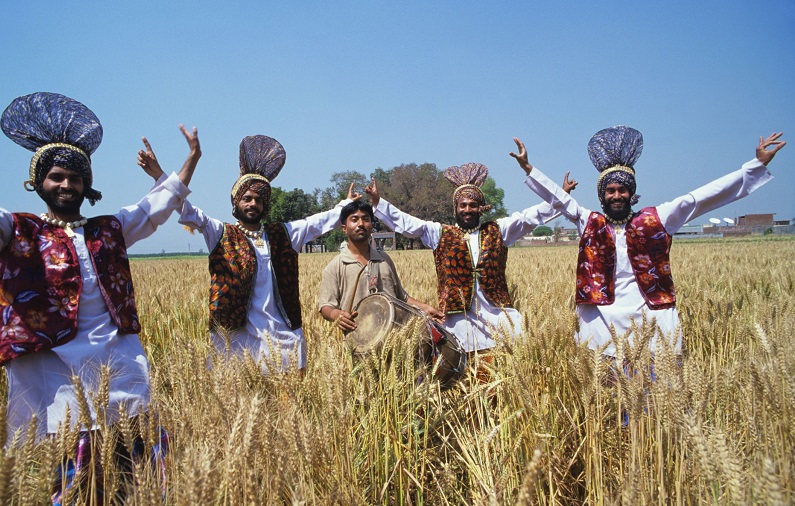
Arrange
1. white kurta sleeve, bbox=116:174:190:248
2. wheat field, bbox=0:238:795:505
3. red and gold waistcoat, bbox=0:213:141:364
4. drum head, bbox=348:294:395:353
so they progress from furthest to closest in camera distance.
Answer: drum head, bbox=348:294:395:353 → white kurta sleeve, bbox=116:174:190:248 → red and gold waistcoat, bbox=0:213:141:364 → wheat field, bbox=0:238:795:505

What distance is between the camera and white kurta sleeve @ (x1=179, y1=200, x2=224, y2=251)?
271cm

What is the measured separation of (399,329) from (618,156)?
1.81 meters

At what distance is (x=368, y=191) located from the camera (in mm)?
3393

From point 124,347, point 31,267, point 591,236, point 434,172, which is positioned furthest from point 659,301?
point 434,172

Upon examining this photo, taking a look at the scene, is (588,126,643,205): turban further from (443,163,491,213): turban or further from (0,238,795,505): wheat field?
(0,238,795,505): wheat field

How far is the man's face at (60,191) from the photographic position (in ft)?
6.50

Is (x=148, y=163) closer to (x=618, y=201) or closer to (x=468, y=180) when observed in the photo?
(x=468, y=180)

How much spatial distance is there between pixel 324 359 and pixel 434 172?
55.7 metres

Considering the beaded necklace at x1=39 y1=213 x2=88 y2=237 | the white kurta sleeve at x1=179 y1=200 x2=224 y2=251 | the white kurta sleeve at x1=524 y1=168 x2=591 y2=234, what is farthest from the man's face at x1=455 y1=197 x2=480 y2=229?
the beaded necklace at x1=39 y1=213 x2=88 y2=237

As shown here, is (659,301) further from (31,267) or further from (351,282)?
(31,267)

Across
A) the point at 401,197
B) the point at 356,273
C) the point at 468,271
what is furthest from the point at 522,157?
the point at 401,197

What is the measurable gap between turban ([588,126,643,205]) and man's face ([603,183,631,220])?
0.09 ft

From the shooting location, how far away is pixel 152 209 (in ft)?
7.53

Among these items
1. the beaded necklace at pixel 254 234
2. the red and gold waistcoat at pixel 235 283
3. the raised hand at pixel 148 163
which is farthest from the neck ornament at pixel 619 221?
the raised hand at pixel 148 163
